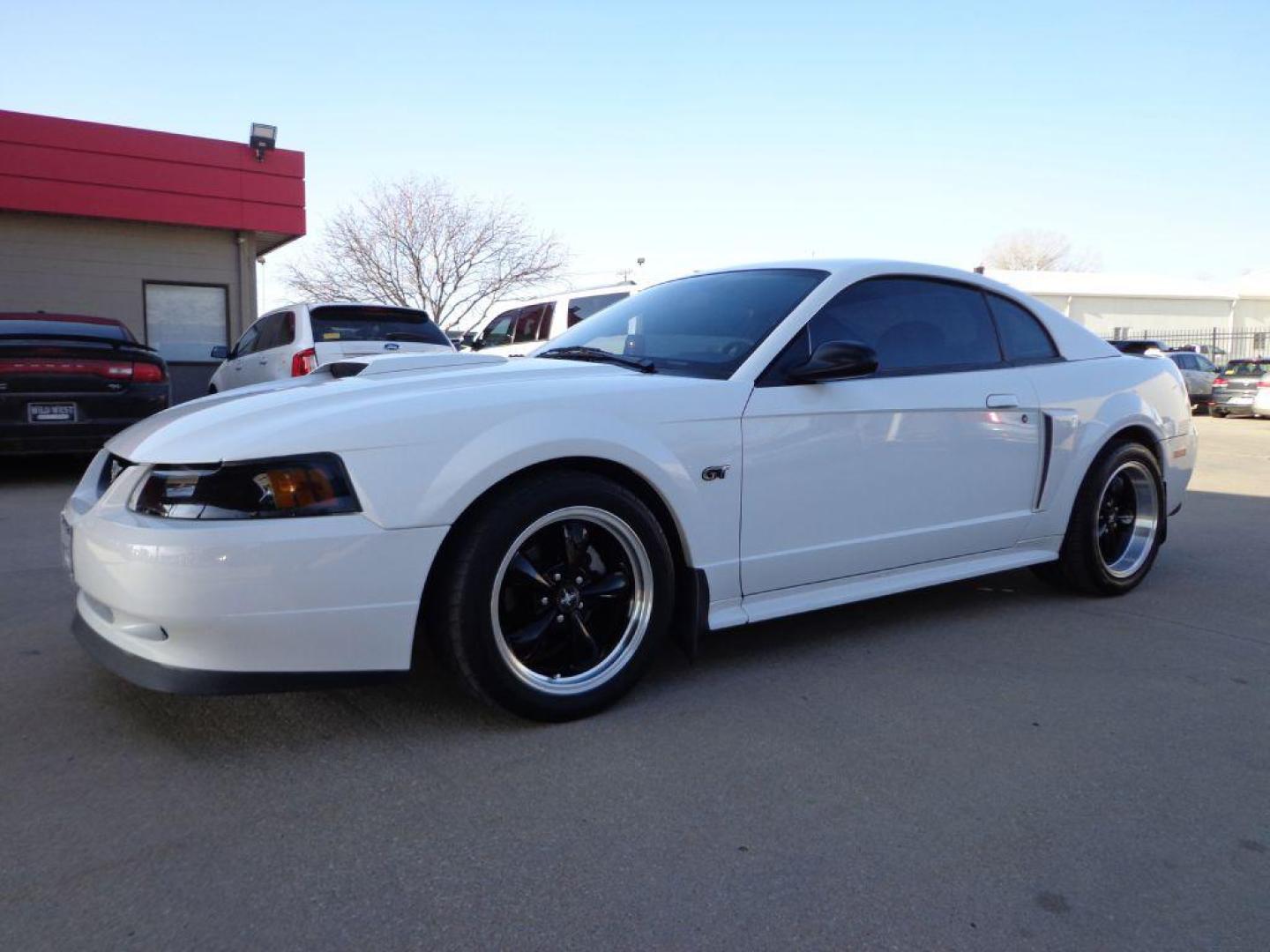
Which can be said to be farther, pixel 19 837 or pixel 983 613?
pixel 983 613

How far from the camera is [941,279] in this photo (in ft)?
13.9

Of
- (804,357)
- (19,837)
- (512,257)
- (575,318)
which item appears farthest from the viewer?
(512,257)

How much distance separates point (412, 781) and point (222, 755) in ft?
1.89

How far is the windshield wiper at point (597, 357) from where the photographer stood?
3.54m

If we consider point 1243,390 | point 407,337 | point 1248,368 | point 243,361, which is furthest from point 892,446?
point 1248,368

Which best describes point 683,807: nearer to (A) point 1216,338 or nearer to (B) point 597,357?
(B) point 597,357

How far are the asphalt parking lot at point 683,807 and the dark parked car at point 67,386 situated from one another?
14.6 ft

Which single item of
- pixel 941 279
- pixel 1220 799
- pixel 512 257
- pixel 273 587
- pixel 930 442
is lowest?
pixel 1220 799

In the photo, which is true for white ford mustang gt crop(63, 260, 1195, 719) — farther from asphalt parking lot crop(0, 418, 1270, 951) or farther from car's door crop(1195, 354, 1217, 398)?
car's door crop(1195, 354, 1217, 398)

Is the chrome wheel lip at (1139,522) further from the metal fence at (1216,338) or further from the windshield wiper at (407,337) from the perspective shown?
the metal fence at (1216,338)

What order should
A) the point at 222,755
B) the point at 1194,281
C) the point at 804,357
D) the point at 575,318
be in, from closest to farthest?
1. the point at 222,755
2. the point at 804,357
3. the point at 575,318
4. the point at 1194,281

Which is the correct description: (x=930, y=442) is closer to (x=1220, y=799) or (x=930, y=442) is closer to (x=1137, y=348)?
(x=1220, y=799)

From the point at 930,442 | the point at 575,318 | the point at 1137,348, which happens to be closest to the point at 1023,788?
the point at 930,442

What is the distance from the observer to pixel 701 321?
3.84 m
